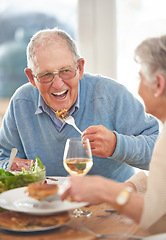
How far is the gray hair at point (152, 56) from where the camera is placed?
1264 millimetres

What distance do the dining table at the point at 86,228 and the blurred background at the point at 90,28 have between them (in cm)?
209

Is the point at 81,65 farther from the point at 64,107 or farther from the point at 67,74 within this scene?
the point at 64,107

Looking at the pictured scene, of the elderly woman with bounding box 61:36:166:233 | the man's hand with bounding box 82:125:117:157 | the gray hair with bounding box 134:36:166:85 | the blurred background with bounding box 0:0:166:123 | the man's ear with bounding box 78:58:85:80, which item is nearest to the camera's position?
the elderly woman with bounding box 61:36:166:233

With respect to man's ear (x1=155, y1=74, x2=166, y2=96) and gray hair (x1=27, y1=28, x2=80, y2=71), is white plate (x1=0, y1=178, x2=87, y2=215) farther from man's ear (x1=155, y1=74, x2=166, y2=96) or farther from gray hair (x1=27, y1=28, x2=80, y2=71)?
gray hair (x1=27, y1=28, x2=80, y2=71)

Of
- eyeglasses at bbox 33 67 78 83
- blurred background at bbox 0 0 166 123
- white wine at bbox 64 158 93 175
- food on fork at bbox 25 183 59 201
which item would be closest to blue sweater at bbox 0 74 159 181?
eyeglasses at bbox 33 67 78 83

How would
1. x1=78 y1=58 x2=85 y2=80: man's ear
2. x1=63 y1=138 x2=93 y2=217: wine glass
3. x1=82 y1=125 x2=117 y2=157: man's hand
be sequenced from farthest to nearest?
x1=78 y1=58 x2=85 y2=80: man's ear, x1=82 y1=125 x2=117 y2=157: man's hand, x1=63 y1=138 x2=93 y2=217: wine glass

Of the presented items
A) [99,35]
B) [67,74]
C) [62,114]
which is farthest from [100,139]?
[99,35]

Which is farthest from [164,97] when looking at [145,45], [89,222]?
[89,222]

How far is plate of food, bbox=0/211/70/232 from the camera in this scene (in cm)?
118

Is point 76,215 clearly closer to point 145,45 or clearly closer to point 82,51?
point 145,45

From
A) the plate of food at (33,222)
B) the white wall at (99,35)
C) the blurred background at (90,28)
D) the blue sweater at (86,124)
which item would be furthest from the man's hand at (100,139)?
the white wall at (99,35)

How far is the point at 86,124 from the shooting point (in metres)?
2.24

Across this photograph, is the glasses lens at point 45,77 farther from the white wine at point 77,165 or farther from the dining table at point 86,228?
the dining table at point 86,228

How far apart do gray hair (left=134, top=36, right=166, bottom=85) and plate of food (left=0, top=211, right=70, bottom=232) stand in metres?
0.57
